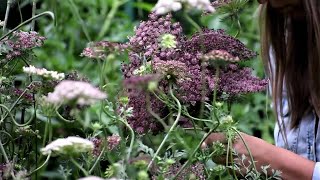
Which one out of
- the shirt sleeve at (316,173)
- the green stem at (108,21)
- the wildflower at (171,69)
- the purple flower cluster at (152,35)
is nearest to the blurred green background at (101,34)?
the green stem at (108,21)

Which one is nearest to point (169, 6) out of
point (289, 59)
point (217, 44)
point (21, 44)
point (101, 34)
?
point (217, 44)

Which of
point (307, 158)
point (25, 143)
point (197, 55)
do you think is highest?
point (197, 55)

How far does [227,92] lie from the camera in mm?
1195

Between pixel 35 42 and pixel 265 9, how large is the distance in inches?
22.3

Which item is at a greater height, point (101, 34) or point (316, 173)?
point (101, 34)

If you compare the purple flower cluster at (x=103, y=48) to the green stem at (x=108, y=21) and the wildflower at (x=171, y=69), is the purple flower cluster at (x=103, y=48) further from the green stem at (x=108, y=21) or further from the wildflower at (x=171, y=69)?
the green stem at (x=108, y=21)

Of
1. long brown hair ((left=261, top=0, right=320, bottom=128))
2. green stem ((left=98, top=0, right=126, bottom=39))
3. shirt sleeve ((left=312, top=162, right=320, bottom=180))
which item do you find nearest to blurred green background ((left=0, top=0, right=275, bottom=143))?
green stem ((left=98, top=0, right=126, bottom=39))

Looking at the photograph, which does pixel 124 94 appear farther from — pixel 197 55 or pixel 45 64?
pixel 45 64

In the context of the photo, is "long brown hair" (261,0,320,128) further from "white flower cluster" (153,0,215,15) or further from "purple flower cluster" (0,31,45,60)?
"white flower cluster" (153,0,215,15)

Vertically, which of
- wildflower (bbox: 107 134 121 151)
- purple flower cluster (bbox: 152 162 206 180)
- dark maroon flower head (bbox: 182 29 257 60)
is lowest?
purple flower cluster (bbox: 152 162 206 180)

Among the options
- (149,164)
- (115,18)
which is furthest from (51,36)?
(149,164)

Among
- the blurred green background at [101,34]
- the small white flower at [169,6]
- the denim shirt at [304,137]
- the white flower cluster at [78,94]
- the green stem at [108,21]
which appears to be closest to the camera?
the white flower cluster at [78,94]

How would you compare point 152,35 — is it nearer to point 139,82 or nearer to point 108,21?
point 139,82

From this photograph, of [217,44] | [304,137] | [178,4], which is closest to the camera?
[178,4]
